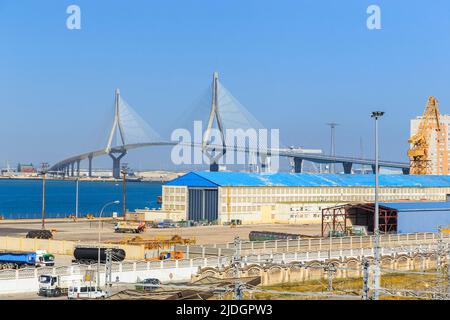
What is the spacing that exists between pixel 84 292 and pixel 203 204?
56.2m

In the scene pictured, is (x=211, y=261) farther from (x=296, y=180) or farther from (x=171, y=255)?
(x=296, y=180)

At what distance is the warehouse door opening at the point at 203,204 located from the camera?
85688 millimetres

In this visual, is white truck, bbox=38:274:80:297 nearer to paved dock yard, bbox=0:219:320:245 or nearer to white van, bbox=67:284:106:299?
white van, bbox=67:284:106:299

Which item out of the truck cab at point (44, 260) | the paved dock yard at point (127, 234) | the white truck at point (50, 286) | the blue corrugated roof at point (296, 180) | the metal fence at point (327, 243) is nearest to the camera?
the white truck at point (50, 286)

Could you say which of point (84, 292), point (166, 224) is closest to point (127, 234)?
point (166, 224)

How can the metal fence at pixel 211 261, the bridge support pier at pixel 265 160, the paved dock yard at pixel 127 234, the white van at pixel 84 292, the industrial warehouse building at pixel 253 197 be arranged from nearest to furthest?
1. the white van at pixel 84 292
2. the metal fence at pixel 211 261
3. the paved dock yard at pixel 127 234
4. the industrial warehouse building at pixel 253 197
5. the bridge support pier at pixel 265 160

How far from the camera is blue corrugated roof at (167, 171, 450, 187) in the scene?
87812 millimetres

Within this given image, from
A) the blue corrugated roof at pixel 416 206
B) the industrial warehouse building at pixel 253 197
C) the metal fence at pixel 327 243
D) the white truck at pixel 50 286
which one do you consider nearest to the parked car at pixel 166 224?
the industrial warehouse building at pixel 253 197

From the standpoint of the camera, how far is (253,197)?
8825cm

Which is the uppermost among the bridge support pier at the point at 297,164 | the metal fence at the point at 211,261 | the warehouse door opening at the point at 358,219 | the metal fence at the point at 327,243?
the bridge support pier at the point at 297,164

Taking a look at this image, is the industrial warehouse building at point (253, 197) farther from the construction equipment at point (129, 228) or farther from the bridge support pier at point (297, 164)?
the bridge support pier at point (297, 164)

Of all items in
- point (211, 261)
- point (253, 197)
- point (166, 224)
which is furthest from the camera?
point (253, 197)

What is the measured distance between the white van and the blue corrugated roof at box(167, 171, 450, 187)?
2153 inches
